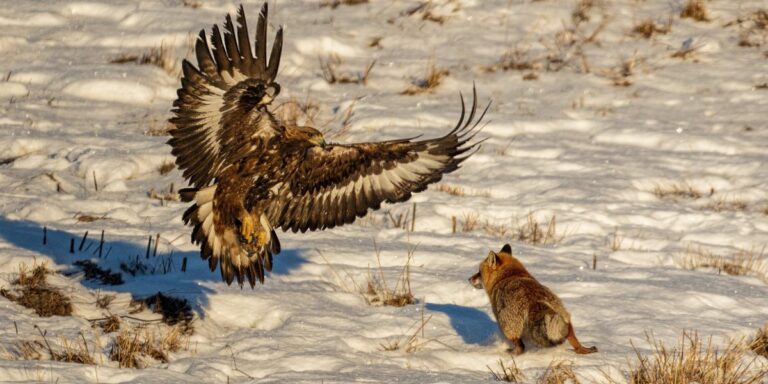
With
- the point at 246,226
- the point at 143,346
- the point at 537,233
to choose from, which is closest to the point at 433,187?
the point at 537,233

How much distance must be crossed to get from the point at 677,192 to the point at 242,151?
5.65 meters

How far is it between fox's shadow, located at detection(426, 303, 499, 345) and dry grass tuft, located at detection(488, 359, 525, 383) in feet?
2.02

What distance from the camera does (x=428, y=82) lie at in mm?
14047

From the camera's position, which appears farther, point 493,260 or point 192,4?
point 192,4

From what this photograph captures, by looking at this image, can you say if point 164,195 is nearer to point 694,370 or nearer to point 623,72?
point 694,370

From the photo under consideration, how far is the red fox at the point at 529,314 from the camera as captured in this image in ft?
18.9

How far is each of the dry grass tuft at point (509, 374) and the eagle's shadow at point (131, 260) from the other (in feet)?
6.36

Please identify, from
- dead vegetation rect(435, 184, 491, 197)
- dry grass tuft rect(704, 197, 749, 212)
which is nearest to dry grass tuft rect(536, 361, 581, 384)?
dead vegetation rect(435, 184, 491, 197)

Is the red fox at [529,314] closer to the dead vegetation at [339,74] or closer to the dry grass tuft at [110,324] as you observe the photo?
the dry grass tuft at [110,324]

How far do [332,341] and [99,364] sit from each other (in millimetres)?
1355

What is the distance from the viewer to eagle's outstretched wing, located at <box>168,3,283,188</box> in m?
6.31

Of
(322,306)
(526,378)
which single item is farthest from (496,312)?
(322,306)

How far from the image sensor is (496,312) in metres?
6.21

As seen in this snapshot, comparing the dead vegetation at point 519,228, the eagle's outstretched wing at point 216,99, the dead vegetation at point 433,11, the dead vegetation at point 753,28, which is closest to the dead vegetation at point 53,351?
the eagle's outstretched wing at point 216,99
